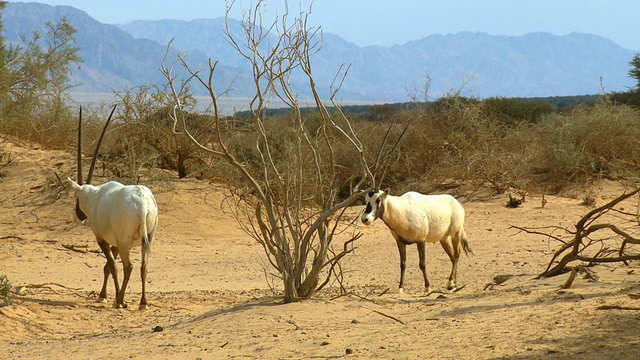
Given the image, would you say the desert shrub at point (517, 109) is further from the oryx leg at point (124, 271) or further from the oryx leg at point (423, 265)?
the oryx leg at point (124, 271)

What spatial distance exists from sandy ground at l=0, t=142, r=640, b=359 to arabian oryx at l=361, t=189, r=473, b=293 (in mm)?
454

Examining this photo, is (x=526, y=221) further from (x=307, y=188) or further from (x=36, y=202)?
(x=36, y=202)

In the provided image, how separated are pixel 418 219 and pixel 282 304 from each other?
2.58 m

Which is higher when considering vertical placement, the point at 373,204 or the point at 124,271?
the point at 373,204

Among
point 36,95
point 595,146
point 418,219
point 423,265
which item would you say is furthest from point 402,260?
point 36,95

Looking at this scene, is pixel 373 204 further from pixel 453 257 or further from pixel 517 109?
pixel 517 109

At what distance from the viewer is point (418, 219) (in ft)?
34.1

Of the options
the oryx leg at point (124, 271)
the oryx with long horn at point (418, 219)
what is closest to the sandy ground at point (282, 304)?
the oryx leg at point (124, 271)

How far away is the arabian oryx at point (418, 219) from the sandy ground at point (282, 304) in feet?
1.49

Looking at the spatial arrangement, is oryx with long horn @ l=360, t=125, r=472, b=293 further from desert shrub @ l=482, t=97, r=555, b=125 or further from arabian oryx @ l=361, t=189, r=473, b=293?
desert shrub @ l=482, t=97, r=555, b=125

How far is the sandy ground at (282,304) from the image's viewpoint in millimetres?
6543

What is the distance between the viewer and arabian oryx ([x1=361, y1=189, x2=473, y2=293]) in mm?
10070

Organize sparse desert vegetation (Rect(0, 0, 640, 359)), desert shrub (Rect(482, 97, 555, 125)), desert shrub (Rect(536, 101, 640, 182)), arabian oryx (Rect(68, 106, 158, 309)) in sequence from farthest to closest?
desert shrub (Rect(482, 97, 555, 125)), desert shrub (Rect(536, 101, 640, 182)), arabian oryx (Rect(68, 106, 158, 309)), sparse desert vegetation (Rect(0, 0, 640, 359))

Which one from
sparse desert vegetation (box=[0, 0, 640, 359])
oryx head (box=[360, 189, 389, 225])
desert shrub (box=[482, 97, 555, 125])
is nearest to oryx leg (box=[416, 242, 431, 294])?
sparse desert vegetation (box=[0, 0, 640, 359])
